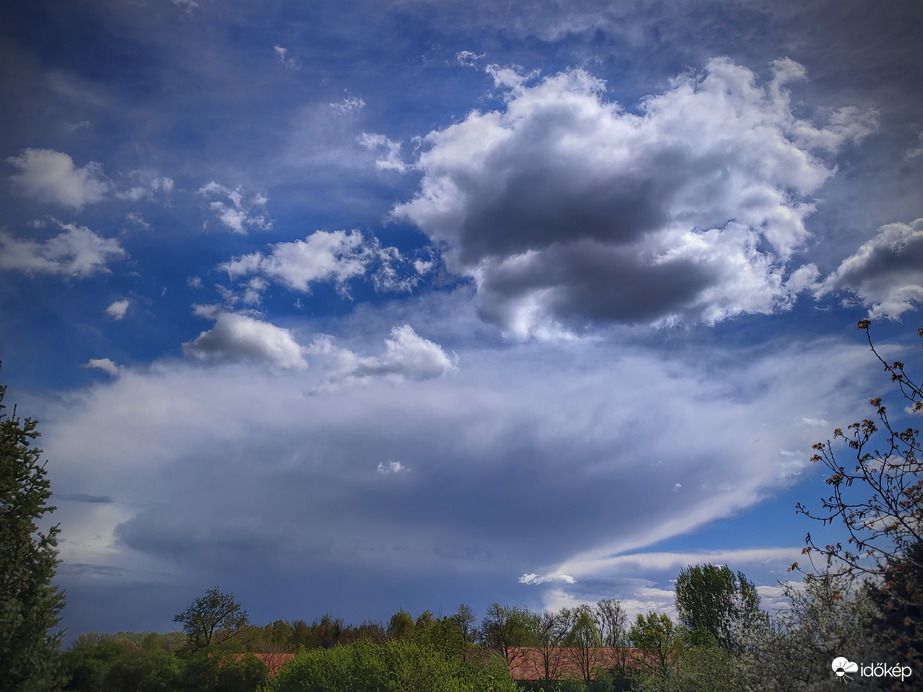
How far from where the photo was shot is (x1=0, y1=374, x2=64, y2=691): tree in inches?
707

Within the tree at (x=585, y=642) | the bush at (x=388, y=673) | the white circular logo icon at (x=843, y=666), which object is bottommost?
the tree at (x=585, y=642)

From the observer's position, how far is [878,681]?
11812 millimetres

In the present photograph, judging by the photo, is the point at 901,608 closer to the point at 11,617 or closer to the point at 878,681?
the point at 878,681

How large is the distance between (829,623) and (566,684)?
46.9 meters

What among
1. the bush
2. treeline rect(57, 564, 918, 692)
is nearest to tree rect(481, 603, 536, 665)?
treeline rect(57, 564, 918, 692)

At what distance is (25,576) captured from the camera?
64.3 ft

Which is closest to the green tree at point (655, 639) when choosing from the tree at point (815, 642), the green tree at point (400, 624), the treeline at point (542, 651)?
the treeline at point (542, 651)

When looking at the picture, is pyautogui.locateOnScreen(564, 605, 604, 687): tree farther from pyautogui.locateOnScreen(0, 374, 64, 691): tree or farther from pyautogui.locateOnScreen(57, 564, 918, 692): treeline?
pyautogui.locateOnScreen(0, 374, 64, 691): tree

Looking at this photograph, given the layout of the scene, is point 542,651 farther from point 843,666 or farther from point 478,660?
point 843,666

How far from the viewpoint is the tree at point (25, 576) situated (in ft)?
59.0

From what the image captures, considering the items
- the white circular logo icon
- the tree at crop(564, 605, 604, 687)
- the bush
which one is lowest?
the tree at crop(564, 605, 604, 687)

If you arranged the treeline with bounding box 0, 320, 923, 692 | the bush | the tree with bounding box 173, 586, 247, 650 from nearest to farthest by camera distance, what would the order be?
the treeline with bounding box 0, 320, 923, 692 < the bush < the tree with bounding box 173, 586, 247, 650

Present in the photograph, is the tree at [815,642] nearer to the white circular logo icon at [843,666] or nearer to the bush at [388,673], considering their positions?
the white circular logo icon at [843,666]

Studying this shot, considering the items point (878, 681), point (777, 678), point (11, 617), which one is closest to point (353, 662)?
point (11, 617)
